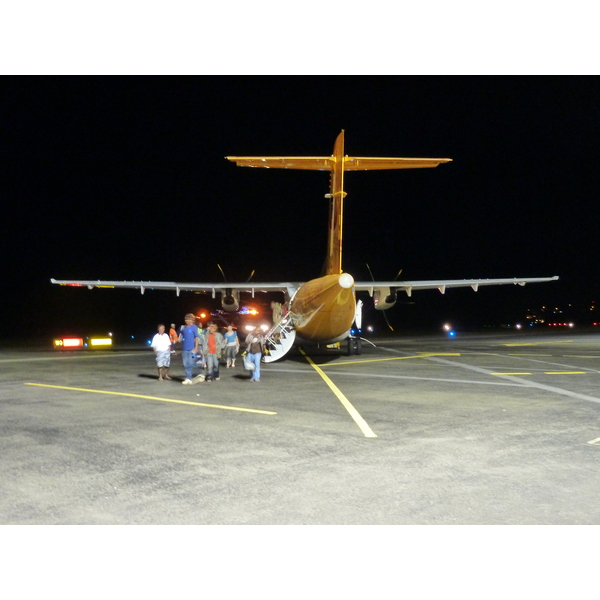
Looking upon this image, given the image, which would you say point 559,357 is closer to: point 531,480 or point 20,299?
point 531,480

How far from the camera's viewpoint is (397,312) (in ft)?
315

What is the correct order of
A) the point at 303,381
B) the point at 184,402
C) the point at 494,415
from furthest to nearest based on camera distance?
1. the point at 303,381
2. the point at 184,402
3. the point at 494,415

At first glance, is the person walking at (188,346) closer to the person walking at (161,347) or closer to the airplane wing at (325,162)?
the person walking at (161,347)

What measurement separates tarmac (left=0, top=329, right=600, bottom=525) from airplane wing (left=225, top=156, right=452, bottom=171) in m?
6.49

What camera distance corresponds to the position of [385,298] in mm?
24547

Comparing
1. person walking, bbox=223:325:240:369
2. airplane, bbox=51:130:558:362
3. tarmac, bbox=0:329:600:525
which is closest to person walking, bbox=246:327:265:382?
tarmac, bbox=0:329:600:525

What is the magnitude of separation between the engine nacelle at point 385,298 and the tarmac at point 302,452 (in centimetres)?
1150

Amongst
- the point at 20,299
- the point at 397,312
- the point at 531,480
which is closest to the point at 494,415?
the point at 531,480

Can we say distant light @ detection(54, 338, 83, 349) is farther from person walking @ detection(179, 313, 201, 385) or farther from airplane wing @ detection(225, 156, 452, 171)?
airplane wing @ detection(225, 156, 452, 171)

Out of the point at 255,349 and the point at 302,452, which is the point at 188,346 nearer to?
the point at 255,349

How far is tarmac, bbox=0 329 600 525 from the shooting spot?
444cm

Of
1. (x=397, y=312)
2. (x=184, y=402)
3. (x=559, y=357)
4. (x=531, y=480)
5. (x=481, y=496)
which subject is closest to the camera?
(x=481, y=496)

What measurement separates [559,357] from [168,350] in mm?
15825

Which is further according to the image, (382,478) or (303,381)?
(303,381)
